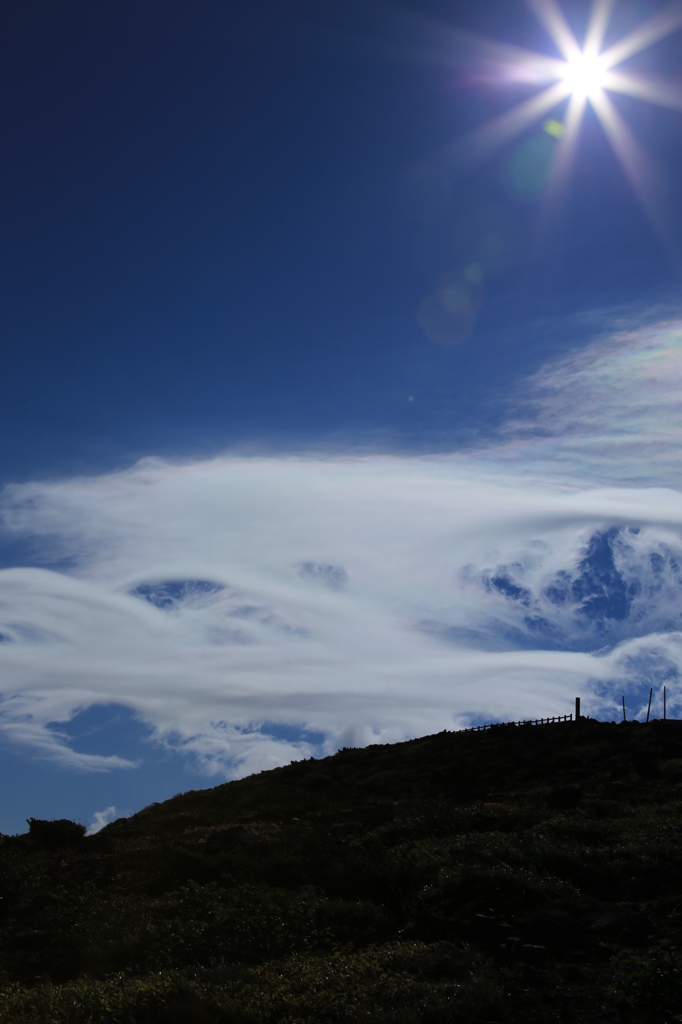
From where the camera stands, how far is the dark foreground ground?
37.6 ft

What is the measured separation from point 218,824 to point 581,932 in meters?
20.6

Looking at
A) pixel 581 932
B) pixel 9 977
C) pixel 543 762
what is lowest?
pixel 9 977

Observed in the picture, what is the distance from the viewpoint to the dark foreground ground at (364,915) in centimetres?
1145

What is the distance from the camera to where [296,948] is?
1525 centimetres

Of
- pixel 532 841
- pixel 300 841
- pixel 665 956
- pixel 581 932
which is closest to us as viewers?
pixel 665 956

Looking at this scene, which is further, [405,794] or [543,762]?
[543,762]

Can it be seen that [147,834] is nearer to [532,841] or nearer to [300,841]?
[300,841]

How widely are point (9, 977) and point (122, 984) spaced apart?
11.0 ft

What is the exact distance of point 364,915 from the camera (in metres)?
16.7

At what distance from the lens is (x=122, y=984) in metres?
13.0

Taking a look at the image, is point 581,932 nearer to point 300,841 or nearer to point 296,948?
point 296,948

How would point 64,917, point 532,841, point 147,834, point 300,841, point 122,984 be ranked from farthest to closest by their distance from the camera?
point 147,834 → point 300,841 → point 532,841 → point 64,917 → point 122,984

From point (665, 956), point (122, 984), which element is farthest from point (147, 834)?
point (665, 956)

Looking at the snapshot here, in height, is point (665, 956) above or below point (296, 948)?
above
